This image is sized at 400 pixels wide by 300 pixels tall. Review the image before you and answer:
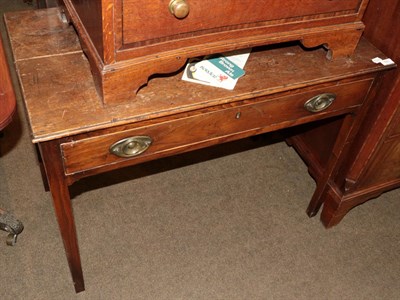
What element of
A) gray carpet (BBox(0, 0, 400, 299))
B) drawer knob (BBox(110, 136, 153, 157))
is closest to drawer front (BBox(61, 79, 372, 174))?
drawer knob (BBox(110, 136, 153, 157))

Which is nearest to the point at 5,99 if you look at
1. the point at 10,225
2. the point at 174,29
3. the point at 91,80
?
the point at 91,80

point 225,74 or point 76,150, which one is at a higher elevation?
point 225,74

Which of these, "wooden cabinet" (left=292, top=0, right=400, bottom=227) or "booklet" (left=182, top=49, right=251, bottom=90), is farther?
"wooden cabinet" (left=292, top=0, right=400, bottom=227)

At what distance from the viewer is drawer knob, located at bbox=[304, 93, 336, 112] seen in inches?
56.3

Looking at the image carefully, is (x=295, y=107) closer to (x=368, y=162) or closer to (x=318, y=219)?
(x=368, y=162)

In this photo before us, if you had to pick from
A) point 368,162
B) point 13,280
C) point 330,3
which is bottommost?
point 13,280

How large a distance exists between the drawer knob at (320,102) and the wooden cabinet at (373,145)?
235mm

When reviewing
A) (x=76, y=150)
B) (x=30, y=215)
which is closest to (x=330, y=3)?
(x=76, y=150)

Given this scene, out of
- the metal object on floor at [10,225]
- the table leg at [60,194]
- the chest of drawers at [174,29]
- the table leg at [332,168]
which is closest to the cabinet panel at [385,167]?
the table leg at [332,168]

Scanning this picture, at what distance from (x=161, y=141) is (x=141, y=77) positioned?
0.21 metres

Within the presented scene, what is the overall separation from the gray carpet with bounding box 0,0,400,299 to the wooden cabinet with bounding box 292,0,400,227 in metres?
0.17

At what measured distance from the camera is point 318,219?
210 centimetres

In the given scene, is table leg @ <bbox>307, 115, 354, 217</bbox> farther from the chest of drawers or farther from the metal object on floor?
the metal object on floor

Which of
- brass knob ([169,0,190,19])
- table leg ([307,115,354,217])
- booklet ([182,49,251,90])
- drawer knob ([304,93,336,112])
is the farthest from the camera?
table leg ([307,115,354,217])
